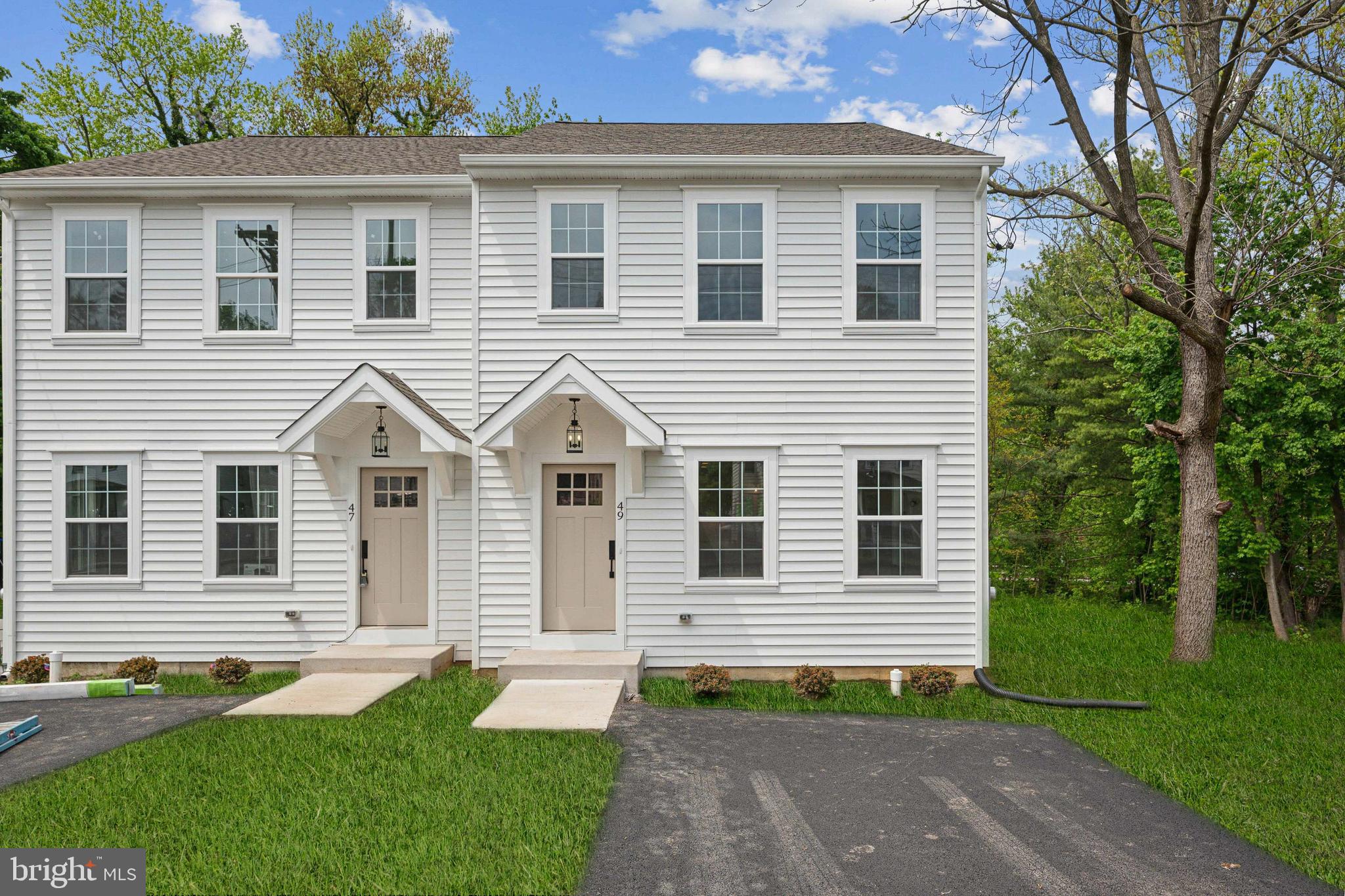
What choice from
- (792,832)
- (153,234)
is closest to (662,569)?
(792,832)

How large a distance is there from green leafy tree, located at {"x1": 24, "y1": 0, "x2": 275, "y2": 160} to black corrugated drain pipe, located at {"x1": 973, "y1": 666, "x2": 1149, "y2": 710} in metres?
22.0

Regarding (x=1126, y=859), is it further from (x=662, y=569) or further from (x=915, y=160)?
(x=915, y=160)

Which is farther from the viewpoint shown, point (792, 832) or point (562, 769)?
point (562, 769)

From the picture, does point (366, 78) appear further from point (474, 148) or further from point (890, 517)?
point (890, 517)

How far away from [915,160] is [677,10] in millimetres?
11927

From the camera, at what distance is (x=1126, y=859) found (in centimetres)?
469

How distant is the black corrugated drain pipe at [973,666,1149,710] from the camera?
7984 mm

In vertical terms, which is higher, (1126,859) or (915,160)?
(915,160)

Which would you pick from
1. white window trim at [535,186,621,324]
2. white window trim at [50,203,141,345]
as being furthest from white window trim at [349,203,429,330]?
white window trim at [50,203,141,345]

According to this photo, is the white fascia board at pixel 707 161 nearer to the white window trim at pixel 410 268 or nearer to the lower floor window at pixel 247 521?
the white window trim at pixel 410 268

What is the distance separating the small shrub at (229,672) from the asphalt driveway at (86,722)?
36 centimetres

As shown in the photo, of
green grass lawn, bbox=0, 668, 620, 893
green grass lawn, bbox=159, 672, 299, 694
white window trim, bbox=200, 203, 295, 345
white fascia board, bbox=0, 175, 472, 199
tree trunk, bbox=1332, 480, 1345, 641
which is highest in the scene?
white fascia board, bbox=0, 175, 472, 199

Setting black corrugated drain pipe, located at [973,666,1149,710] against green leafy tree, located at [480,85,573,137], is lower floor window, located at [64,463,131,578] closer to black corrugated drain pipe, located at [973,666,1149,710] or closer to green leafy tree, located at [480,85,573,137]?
black corrugated drain pipe, located at [973,666,1149,710]

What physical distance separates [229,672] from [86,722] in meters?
1.47
